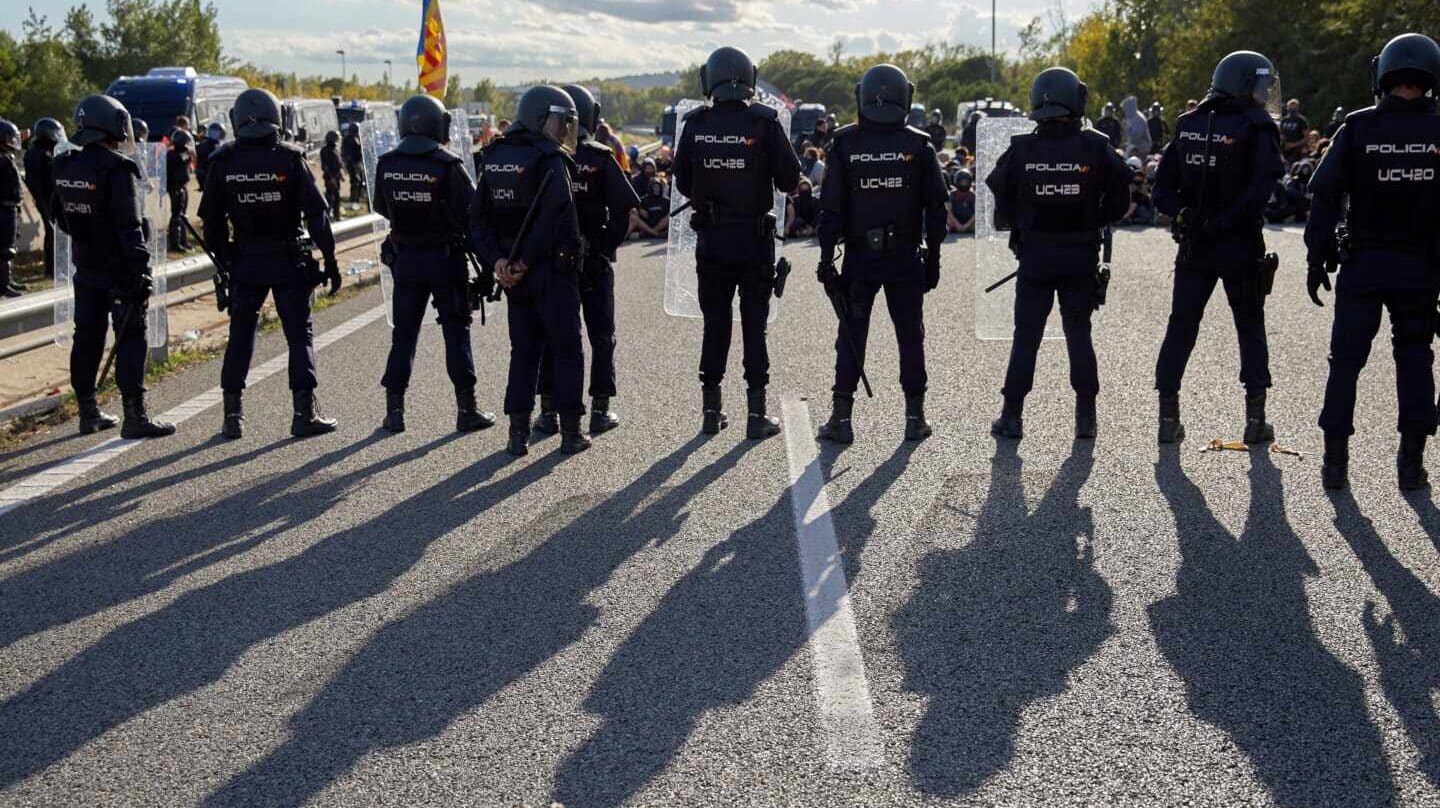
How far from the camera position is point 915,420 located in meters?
7.39

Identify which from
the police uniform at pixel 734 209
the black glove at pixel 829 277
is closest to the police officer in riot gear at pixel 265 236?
the police uniform at pixel 734 209

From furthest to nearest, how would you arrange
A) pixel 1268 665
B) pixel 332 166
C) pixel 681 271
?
1. pixel 332 166
2. pixel 681 271
3. pixel 1268 665

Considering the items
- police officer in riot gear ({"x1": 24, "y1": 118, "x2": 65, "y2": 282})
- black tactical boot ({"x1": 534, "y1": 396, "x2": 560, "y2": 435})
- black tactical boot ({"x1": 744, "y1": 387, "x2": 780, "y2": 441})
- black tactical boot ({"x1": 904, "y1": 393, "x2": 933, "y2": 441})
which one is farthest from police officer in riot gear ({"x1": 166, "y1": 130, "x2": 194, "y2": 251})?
black tactical boot ({"x1": 904, "y1": 393, "x2": 933, "y2": 441})

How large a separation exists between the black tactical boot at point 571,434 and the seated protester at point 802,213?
13144mm

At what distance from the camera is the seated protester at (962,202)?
20344mm

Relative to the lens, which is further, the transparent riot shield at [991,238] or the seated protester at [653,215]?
the seated protester at [653,215]

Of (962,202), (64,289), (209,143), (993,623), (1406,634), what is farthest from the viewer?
(209,143)

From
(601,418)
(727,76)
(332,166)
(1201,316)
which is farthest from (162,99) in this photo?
(1201,316)

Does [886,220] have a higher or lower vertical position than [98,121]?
lower

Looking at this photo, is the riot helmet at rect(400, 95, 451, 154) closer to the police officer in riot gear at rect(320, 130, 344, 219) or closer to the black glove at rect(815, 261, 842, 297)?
the black glove at rect(815, 261, 842, 297)

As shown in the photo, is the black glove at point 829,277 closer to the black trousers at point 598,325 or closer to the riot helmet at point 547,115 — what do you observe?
the black trousers at point 598,325

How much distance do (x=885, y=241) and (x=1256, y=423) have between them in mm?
2027

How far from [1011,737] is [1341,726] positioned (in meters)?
0.86

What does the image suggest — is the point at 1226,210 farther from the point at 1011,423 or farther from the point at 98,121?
the point at 98,121
